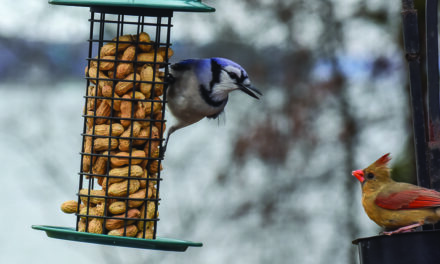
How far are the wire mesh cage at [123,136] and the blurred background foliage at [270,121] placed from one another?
252 centimetres

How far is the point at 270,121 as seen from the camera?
220 inches

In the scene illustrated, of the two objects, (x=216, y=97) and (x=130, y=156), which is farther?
(x=216, y=97)

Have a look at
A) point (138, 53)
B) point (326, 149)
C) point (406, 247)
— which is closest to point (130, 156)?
point (138, 53)

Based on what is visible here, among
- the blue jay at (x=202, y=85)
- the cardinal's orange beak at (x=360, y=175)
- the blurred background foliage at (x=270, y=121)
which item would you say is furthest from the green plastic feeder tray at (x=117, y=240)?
the blurred background foliage at (x=270, y=121)

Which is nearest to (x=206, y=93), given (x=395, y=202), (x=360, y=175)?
(x=360, y=175)

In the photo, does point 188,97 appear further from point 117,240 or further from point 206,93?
point 117,240

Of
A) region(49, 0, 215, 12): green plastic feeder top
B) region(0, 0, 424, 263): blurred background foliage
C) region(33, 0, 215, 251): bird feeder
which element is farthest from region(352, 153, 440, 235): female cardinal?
region(0, 0, 424, 263): blurred background foliage

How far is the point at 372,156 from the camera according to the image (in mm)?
5746

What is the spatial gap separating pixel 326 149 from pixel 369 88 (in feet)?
1.88

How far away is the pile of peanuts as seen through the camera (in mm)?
2865

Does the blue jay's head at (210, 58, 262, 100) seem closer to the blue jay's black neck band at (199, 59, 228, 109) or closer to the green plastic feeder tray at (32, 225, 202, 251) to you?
the blue jay's black neck band at (199, 59, 228, 109)

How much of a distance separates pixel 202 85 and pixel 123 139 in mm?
443

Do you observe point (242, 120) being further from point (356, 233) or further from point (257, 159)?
point (356, 233)

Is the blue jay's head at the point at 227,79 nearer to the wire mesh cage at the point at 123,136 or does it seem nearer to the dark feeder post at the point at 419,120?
the wire mesh cage at the point at 123,136
